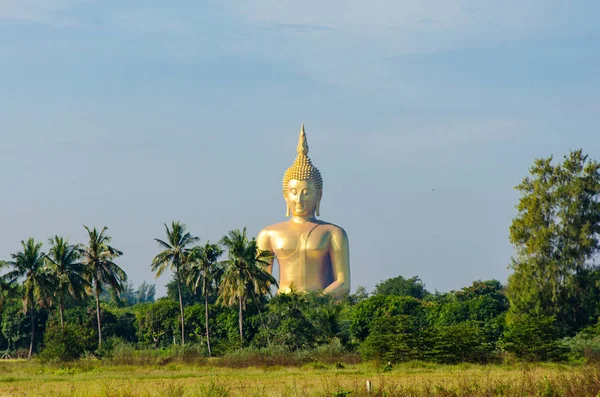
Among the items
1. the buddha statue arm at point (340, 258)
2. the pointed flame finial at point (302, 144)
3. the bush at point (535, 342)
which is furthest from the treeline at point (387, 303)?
the pointed flame finial at point (302, 144)

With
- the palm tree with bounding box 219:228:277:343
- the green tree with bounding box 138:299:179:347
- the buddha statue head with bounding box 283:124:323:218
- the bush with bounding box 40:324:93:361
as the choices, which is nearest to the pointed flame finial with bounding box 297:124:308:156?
the buddha statue head with bounding box 283:124:323:218

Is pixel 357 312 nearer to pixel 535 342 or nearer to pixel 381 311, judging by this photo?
pixel 381 311

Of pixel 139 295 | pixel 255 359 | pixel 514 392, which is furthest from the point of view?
pixel 139 295

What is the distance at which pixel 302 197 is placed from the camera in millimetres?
70750

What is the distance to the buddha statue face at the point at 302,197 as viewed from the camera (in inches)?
2785

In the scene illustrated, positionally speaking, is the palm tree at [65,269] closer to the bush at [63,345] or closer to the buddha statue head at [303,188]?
the bush at [63,345]

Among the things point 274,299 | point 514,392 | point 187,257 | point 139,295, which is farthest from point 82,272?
point 139,295

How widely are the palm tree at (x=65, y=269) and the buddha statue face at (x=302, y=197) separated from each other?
2190 centimetres

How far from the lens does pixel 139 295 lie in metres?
193

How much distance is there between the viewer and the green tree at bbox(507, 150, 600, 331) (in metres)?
46.8

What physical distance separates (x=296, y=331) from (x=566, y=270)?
12425 millimetres

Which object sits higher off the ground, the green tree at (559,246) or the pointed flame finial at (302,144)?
the pointed flame finial at (302,144)

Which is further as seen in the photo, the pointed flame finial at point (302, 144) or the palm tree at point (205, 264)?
the pointed flame finial at point (302, 144)

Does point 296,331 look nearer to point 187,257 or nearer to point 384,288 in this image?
point 187,257
